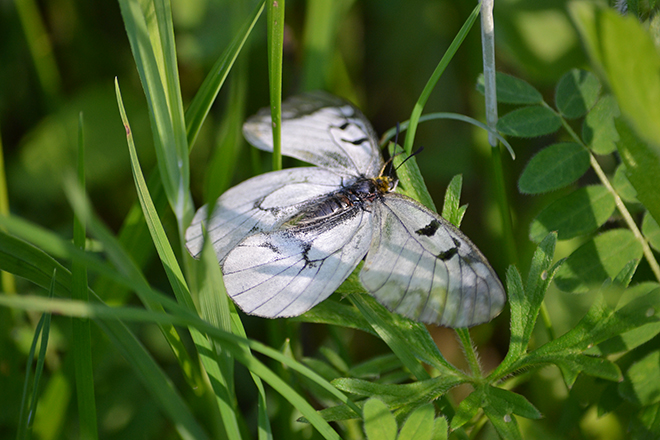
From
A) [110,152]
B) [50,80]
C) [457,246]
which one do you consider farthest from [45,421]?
[50,80]

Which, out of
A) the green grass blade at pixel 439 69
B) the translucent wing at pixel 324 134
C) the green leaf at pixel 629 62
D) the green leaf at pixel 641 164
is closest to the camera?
the green leaf at pixel 629 62

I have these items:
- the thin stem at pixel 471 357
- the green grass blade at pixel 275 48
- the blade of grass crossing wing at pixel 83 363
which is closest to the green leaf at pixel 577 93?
the thin stem at pixel 471 357

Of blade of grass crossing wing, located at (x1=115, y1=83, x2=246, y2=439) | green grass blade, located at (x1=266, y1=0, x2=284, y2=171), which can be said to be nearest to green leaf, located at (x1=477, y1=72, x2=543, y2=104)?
green grass blade, located at (x1=266, y1=0, x2=284, y2=171)

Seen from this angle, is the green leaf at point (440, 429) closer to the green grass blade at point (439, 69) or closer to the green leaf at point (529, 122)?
the green grass blade at point (439, 69)

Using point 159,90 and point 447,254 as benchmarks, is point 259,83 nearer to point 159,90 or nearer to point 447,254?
point 159,90

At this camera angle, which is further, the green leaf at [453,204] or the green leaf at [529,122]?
the green leaf at [529,122]

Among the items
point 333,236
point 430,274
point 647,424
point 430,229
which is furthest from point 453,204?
point 647,424

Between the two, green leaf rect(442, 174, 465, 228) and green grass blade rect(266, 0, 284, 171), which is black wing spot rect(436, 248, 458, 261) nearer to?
green leaf rect(442, 174, 465, 228)
